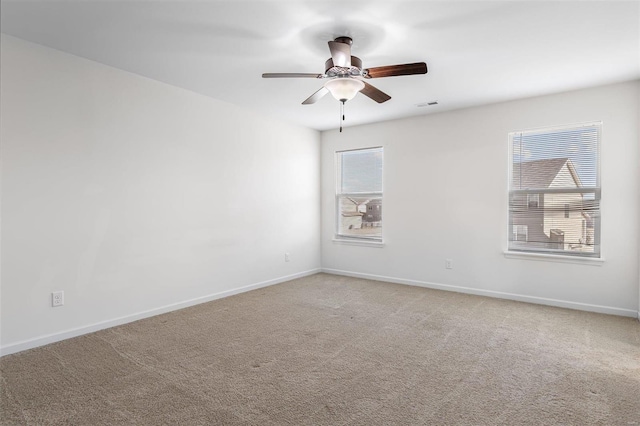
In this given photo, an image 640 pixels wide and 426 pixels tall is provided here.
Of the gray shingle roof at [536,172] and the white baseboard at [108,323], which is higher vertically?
the gray shingle roof at [536,172]

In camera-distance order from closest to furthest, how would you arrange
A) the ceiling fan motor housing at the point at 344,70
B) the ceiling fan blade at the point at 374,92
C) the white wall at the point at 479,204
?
1. the ceiling fan motor housing at the point at 344,70
2. the ceiling fan blade at the point at 374,92
3. the white wall at the point at 479,204

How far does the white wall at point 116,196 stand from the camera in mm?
2748

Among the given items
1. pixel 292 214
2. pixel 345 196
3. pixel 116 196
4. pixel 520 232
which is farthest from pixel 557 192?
pixel 116 196

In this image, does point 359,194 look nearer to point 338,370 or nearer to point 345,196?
point 345,196

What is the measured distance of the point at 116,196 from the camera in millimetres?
3311

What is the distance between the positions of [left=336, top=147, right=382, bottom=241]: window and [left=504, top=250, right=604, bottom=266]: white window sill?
71.5 inches

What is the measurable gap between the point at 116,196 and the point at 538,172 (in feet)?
14.9

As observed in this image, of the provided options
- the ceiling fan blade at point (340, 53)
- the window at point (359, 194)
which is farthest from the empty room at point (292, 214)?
the window at point (359, 194)

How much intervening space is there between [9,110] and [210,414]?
2.68 m

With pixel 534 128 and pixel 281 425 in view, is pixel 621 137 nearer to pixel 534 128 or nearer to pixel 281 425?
pixel 534 128

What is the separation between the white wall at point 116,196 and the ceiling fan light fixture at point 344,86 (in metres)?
1.93

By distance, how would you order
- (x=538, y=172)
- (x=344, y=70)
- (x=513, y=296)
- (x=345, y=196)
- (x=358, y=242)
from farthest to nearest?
1. (x=345, y=196)
2. (x=358, y=242)
3. (x=513, y=296)
4. (x=538, y=172)
5. (x=344, y=70)

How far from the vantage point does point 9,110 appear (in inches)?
105

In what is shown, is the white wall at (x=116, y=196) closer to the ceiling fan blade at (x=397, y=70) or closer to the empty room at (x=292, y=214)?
the empty room at (x=292, y=214)
